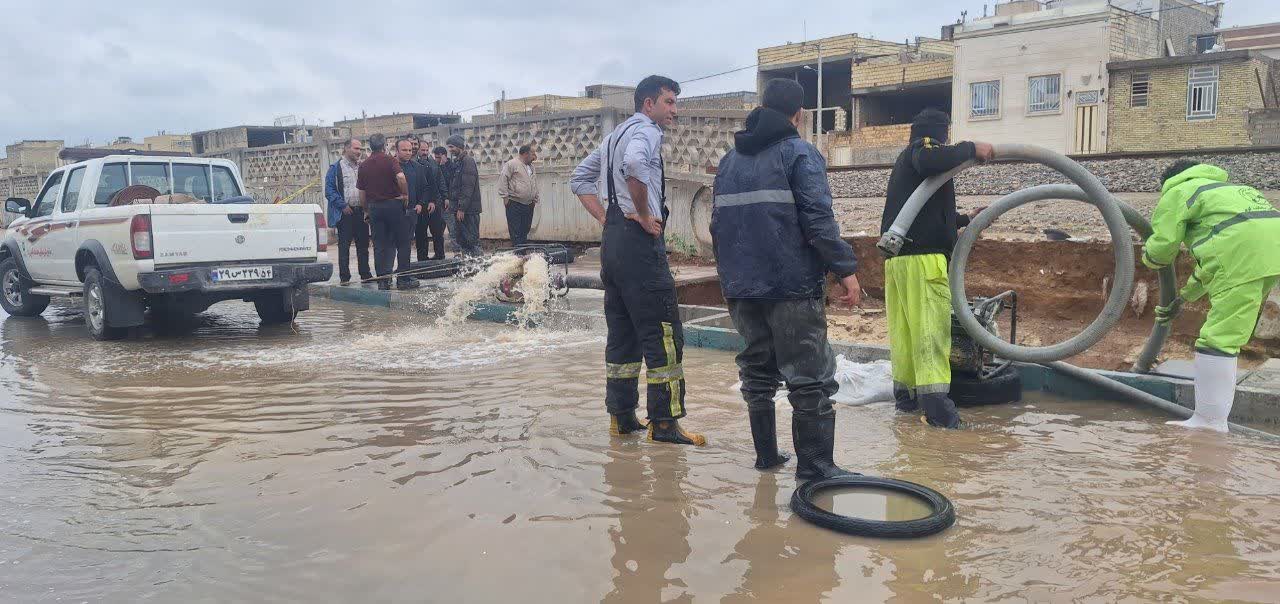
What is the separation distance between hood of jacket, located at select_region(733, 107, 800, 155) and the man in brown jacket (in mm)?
8357

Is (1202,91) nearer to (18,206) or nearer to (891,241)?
(891,241)

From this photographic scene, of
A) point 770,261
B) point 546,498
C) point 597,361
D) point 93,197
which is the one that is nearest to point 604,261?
point 770,261

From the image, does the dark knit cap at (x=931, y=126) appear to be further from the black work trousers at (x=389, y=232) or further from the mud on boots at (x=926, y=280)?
the black work trousers at (x=389, y=232)

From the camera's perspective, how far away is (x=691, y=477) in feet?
13.8

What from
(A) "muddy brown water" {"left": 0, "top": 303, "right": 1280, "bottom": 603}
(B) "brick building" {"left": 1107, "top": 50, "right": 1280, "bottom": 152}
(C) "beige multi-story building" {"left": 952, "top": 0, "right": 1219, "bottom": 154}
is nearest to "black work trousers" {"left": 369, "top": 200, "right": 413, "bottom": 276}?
(A) "muddy brown water" {"left": 0, "top": 303, "right": 1280, "bottom": 603}

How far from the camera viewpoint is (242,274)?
874cm

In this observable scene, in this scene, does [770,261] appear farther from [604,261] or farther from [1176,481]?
[1176,481]

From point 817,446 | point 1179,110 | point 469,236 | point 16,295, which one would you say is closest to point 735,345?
point 817,446

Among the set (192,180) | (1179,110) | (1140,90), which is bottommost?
(192,180)

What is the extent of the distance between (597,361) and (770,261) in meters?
3.36

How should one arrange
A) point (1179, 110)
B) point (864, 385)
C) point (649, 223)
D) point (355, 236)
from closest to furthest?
point (649, 223), point (864, 385), point (355, 236), point (1179, 110)

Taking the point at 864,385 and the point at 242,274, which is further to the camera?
the point at 242,274

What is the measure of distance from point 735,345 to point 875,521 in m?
4.17

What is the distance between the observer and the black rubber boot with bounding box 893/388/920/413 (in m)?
5.39
